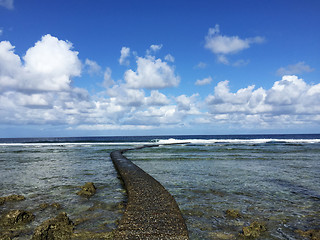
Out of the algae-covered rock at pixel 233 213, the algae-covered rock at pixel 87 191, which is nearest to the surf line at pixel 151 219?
the algae-covered rock at pixel 233 213

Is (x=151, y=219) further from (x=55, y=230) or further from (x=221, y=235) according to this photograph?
(x=55, y=230)

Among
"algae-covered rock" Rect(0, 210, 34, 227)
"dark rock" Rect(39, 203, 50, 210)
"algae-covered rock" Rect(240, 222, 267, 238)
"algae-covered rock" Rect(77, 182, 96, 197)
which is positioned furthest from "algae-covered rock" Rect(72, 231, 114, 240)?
"algae-covered rock" Rect(77, 182, 96, 197)

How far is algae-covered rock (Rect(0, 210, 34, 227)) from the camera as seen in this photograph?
5.16 meters

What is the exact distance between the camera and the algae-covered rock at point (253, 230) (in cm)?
464

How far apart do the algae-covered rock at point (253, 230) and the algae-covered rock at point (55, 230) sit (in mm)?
3720

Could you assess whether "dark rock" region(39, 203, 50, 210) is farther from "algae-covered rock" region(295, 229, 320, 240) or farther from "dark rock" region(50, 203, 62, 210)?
"algae-covered rock" region(295, 229, 320, 240)

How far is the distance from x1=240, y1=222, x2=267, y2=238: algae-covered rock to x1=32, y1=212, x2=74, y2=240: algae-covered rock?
372 centimetres

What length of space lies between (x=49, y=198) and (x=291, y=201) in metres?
8.07

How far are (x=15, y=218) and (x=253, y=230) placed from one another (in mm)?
5489

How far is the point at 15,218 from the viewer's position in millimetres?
5246

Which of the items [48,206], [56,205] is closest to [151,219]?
[56,205]

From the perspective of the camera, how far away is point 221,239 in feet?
14.9

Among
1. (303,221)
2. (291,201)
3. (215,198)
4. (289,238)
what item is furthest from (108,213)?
(291,201)

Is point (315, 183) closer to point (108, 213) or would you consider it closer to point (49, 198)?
point (108, 213)
